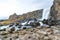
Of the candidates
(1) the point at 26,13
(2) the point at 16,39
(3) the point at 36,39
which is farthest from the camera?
(1) the point at 26,13

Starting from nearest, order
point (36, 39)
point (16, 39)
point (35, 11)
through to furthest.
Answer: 1. point (36, 39)
2. point (16, 39)
3. point (35, 11)

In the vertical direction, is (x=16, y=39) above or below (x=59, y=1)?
below

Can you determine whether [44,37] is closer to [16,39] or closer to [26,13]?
[16,39]

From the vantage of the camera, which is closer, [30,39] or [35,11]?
[30,39]

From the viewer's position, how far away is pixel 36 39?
14.1 metres

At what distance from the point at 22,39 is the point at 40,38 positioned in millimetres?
1566

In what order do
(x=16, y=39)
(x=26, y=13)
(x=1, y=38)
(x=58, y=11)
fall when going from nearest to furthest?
(x=16, y=39) → (x=1, y=38) → (x=58, y=11) → (x=26, y=13)

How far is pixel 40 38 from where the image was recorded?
47.1ft

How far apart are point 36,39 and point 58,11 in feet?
104

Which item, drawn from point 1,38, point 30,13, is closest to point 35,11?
point 30,13

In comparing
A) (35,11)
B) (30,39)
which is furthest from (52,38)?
(35,11)

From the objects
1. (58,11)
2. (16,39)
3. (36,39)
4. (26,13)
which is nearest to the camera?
(36,39)

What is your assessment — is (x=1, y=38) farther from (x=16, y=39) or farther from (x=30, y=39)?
(x=30, y=39)

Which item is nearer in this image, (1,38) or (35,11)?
(1,38)
